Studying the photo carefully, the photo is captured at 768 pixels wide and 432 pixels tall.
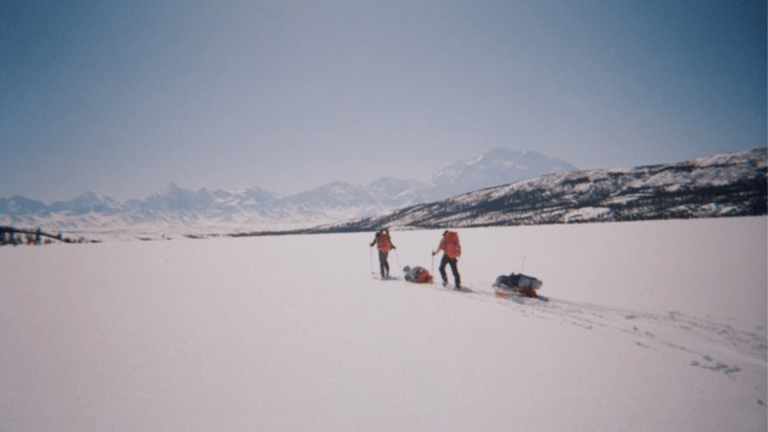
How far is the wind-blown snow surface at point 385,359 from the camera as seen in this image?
4.52 meters

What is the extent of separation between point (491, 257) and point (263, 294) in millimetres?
16715

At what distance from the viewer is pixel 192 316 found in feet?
30.5

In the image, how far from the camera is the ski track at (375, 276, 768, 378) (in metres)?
6.79

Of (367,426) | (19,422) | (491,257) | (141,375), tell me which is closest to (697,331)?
(367,426)

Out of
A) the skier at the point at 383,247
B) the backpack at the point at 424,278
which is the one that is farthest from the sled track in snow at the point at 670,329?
the skier at the point at 383,247

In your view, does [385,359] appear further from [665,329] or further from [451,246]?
[451,246]

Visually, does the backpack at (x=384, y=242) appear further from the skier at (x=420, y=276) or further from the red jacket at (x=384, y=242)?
the skier at (x=420, y=276)

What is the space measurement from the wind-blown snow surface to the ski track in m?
0.06

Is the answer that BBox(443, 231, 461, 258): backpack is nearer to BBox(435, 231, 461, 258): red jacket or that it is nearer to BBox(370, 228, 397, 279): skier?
BBox(435, 231, 461, 258): red jacket

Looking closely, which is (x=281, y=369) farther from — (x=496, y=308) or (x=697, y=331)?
(x=697, y=331)

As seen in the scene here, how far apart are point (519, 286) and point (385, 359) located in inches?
303

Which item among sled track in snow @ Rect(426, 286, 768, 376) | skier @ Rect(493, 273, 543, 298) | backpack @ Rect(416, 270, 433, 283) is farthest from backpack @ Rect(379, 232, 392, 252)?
sled track in snow @ Rect(426, 286, 768, 376)

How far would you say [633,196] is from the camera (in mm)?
142875

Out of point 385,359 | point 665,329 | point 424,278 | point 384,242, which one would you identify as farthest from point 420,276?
point 385,359
